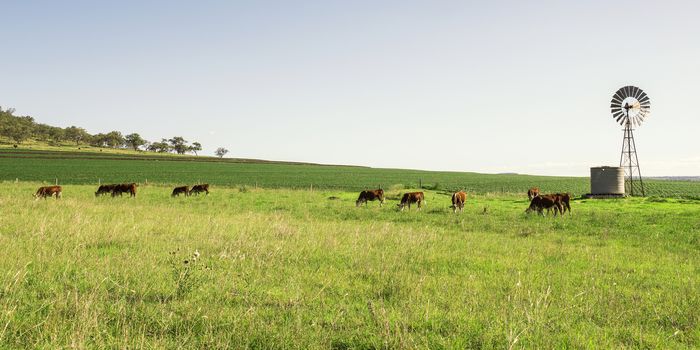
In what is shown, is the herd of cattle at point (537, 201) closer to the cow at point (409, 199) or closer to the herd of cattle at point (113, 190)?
the cow at point (409, 199)

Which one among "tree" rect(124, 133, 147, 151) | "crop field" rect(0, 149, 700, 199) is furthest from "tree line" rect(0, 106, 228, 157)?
"crop field" rect(0, 149, 700, 199)

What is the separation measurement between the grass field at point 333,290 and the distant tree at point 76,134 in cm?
15184

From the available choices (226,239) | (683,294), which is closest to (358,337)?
(683,294)

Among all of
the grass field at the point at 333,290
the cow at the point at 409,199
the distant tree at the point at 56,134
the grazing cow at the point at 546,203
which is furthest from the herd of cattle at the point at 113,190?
the distant tree at the point at 56,134

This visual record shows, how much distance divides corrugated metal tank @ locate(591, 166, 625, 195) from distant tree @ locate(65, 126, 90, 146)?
496 ft

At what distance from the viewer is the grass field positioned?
515 centimetres

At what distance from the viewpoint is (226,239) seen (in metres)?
11.6

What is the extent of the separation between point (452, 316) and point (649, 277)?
5.77 m

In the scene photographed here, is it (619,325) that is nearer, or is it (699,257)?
(619,325)

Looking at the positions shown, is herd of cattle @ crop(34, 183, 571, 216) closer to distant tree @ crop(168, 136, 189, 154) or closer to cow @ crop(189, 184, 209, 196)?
cow @ crop(189, 184, 209, 196)

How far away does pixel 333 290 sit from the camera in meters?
7.31

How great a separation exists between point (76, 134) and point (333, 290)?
163176 millimetres

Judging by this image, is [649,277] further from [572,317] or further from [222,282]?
[222,282]

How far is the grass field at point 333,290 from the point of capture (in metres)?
5.15
